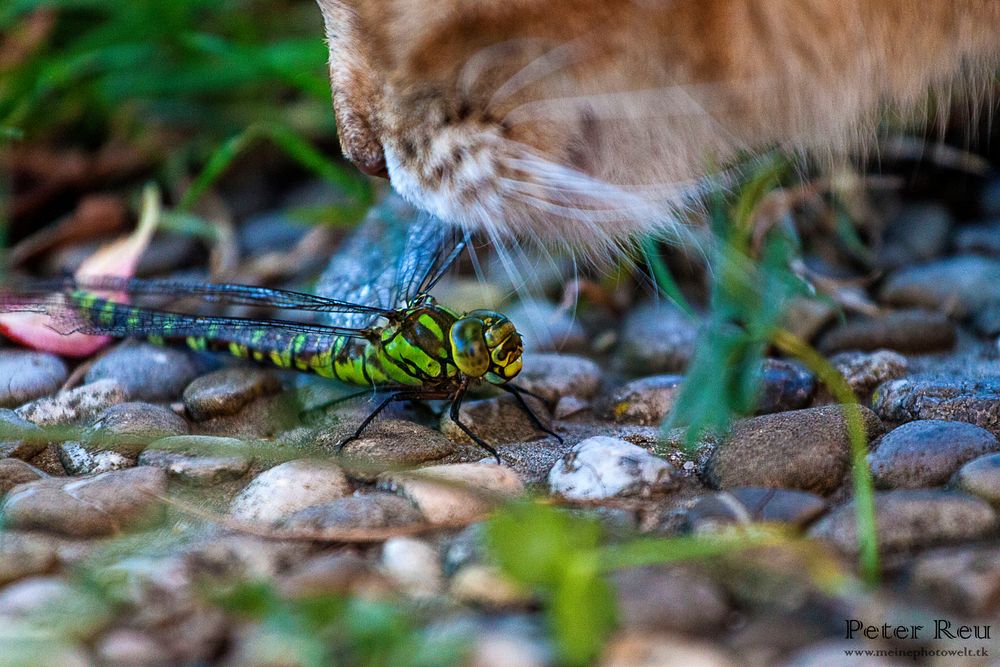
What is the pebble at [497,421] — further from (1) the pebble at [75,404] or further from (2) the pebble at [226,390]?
(1) the pebble at [75,404]

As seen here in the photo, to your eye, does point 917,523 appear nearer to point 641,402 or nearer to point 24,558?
point 641,402

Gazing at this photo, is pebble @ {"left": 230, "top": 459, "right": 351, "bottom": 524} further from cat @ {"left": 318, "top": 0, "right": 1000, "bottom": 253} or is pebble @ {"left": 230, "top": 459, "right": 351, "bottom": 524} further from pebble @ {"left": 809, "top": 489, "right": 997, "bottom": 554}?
pebble @ {"left": 809, "top": 489, "right": 997, "bottom": 554}

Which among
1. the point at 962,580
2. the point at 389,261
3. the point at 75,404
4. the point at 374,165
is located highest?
the point at 374,165

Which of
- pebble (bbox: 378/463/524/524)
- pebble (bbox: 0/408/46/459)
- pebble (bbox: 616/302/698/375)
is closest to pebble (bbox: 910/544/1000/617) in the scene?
pebble (bbox: 378/463/524/524)

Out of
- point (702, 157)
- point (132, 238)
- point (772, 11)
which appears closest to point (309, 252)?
point (132, 238)

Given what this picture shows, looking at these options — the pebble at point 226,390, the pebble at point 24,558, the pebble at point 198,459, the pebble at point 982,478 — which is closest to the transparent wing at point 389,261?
the pebble at point 226,390

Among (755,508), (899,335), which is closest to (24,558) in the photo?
(755,508)
